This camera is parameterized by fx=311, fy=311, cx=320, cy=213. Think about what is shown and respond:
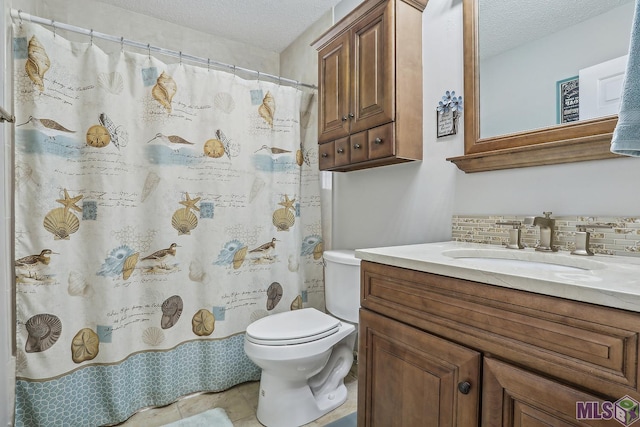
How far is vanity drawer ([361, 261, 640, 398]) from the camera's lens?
54 cm

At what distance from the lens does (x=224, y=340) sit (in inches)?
71.7

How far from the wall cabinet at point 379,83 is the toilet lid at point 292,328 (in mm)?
844

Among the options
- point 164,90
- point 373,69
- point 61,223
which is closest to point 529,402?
point 373,69

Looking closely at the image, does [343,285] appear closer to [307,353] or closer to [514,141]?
[307,353]

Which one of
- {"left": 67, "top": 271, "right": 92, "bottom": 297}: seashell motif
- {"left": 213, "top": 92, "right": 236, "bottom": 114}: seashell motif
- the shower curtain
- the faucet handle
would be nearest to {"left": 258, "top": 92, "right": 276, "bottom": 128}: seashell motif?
the shower curtain

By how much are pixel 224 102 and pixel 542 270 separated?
5.70ft

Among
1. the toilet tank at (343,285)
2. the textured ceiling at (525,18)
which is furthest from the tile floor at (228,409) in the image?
the textured ceiling at (525,18)

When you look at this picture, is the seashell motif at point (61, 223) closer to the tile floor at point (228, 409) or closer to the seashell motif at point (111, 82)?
the seashell motif at point (111, 82)

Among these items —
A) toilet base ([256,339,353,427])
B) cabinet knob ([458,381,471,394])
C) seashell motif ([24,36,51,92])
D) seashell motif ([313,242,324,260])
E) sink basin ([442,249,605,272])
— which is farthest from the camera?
seashell motif ([313,242,324,260])

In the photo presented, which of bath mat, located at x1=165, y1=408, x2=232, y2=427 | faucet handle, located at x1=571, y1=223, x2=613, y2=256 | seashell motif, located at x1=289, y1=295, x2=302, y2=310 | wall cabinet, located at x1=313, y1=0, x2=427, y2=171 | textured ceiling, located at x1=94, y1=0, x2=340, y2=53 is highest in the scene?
textured ceiling, located at x1=94, y1=0, x2=340, y2=53

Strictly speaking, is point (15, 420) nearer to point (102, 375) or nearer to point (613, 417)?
point (102, 375)

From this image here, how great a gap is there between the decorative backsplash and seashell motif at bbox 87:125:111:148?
1.71 m

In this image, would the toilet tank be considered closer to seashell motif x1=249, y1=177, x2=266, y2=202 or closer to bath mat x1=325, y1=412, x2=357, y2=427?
bath mat x1=325, y1=412, x2=357, y2=427

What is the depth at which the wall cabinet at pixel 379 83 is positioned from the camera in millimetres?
1440
